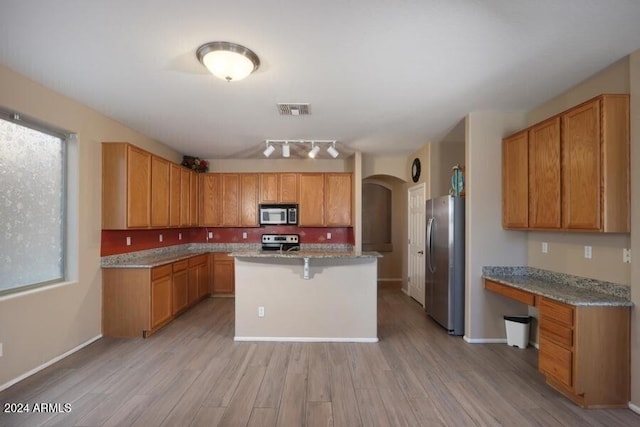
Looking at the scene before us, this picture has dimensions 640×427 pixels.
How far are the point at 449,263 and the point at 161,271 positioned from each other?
376 centimetres

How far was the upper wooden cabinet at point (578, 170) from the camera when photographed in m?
2.34

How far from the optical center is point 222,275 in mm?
5734

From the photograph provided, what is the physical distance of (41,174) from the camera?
119 inches

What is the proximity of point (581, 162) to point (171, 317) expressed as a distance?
5.01 meters

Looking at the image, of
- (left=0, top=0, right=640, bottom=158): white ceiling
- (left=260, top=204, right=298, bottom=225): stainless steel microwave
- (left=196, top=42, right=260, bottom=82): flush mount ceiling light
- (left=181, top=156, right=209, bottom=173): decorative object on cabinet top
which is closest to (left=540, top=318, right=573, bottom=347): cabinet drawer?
(left=0, top=0, right=640, bottom=158): white ceiling

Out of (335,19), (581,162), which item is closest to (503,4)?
(335,19)

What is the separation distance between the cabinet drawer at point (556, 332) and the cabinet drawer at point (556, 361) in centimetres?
4

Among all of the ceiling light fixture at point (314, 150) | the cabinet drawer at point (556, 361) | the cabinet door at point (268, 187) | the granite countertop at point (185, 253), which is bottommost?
the cabinet drawer at point (556, 361)

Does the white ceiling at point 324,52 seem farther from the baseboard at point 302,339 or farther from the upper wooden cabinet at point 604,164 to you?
the baseboard at point 302,339

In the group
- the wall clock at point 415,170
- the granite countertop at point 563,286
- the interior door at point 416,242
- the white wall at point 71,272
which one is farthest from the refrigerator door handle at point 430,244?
the white wall at point 71,272

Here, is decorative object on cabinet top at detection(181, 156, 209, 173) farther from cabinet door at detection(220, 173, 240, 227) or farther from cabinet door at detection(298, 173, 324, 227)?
cabinet door at detection(298, 173, 324, 227)

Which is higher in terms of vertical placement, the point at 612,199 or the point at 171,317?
the point at 612,199

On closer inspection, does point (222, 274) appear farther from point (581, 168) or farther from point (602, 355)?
point (581, 168)

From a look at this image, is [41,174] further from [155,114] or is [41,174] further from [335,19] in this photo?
[335,19]
